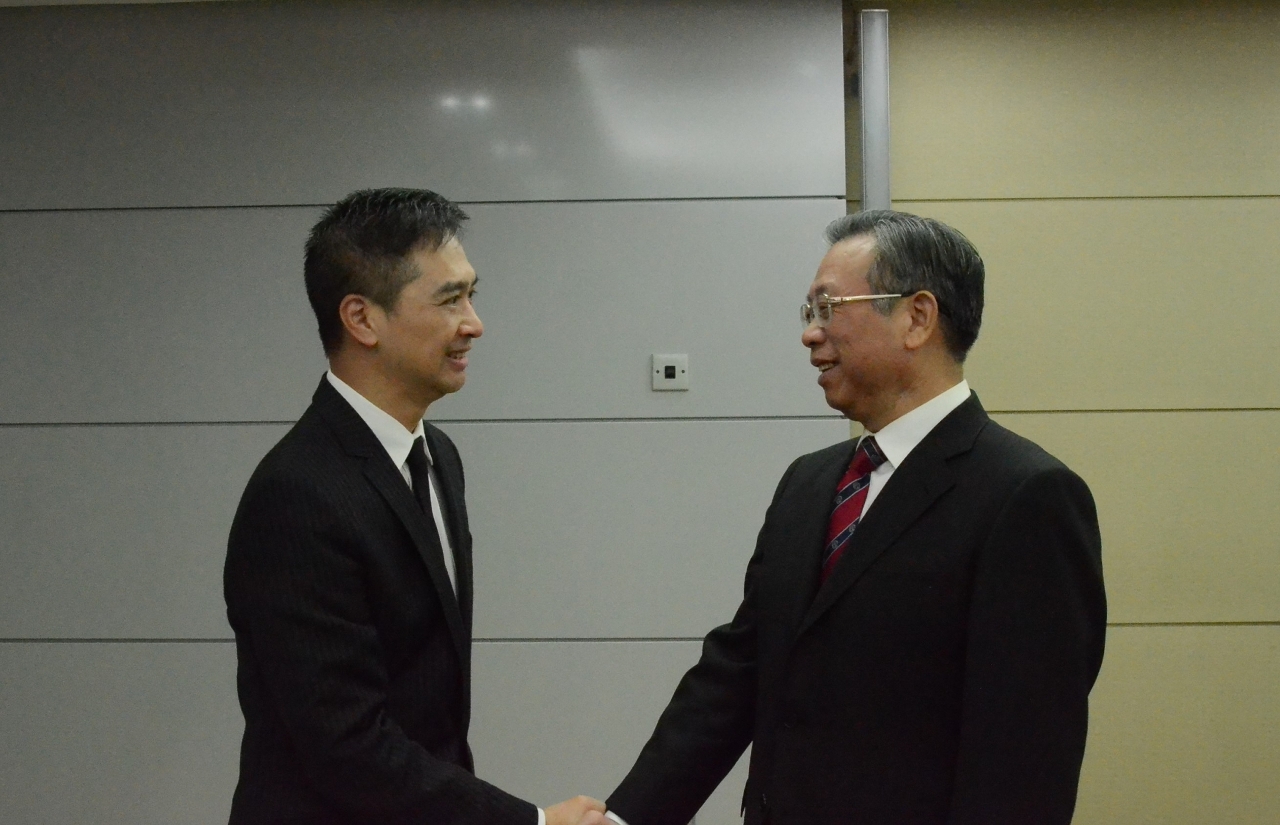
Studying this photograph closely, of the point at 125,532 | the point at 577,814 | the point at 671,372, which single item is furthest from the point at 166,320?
the point at 577,814

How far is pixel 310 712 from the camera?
1516mm

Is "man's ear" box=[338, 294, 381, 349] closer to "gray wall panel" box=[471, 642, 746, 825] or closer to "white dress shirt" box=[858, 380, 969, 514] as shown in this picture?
"white dress shirt" box=[858, 380, 969, 514]

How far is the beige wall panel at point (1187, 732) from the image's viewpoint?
3365 millimetres

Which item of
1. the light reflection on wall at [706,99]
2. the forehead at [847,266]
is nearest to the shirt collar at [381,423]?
the forehead at [847,266]

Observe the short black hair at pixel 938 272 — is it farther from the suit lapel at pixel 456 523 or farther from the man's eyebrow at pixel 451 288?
the suit lapel at pixel 456 523

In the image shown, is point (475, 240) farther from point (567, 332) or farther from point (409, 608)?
point (409, 608)

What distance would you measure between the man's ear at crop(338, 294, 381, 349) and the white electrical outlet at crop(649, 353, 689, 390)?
161 cm

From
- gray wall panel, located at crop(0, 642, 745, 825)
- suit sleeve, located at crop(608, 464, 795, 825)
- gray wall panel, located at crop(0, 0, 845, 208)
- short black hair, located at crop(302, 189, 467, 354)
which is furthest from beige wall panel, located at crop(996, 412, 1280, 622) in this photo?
short black hair, located at crop(302, 189, 467, 354)

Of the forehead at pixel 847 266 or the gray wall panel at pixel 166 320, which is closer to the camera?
the forehead at pixel 847 266

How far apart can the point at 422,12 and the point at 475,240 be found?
2.37ft

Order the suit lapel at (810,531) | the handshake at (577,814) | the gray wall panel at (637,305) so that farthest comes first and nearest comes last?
the gray wall panel at (637,305), the handshake at (577,814), the suit lapel at (810,531)

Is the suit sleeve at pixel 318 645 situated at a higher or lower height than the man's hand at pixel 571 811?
higher

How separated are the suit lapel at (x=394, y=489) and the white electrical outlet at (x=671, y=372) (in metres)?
1.65

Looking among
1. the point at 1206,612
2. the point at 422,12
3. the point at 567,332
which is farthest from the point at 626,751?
the point at 422,12
